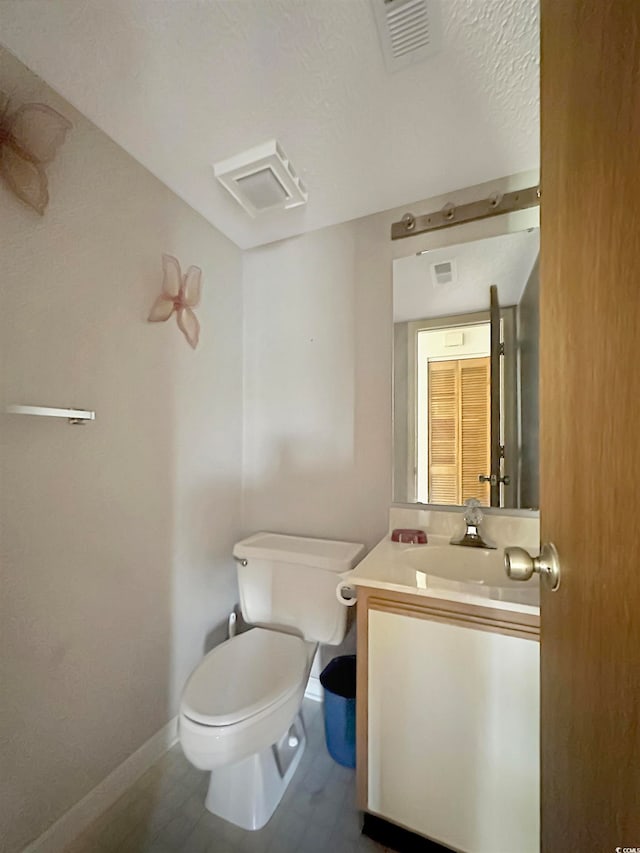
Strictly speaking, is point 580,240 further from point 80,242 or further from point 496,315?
point 80,242

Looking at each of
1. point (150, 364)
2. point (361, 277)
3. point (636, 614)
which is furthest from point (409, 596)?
point (361, 277)

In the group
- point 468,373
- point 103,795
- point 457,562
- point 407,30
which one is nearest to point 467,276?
point 468,373

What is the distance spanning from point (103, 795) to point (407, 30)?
7.90 ft

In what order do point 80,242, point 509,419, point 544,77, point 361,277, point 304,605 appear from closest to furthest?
point 544,77, point 80,242, point 509,419, point 304,605, point 361,277

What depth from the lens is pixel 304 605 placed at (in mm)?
1369

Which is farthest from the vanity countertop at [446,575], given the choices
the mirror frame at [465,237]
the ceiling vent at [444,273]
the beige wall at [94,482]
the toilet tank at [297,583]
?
the ceiling vent at [444,273]

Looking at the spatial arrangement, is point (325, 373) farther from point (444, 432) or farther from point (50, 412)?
point (50, 412)

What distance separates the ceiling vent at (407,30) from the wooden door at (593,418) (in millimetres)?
382

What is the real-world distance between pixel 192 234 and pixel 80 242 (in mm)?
531

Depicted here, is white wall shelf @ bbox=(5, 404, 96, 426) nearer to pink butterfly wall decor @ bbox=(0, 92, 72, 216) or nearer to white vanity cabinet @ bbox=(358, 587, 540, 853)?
pink butterfly wall decor @ bbox=(0, 92, 72, 216)

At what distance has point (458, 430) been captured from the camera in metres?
1.32

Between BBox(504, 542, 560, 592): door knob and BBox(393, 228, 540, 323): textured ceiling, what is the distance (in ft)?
3.35

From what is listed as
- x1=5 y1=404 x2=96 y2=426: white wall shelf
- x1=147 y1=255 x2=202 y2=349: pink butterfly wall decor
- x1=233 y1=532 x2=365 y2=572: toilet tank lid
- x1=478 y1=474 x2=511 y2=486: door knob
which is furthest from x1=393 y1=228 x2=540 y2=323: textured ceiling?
x1=5 y1=404 x2=96 y2=426: white wall shelf

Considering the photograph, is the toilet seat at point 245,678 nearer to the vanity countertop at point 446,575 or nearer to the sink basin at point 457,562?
the vanity countertop at point 446,575
